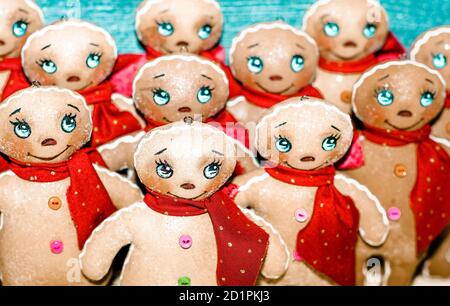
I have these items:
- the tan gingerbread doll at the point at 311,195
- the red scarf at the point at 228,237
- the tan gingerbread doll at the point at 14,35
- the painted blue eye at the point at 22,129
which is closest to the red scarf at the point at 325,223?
the tan gingerbread doll at the point at 311,195

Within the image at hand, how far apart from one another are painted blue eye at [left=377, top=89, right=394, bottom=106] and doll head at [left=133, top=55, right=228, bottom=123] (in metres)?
0.30

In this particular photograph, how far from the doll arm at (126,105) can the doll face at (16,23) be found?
0.22 meters

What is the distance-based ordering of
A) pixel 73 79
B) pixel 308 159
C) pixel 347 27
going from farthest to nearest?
pixel 347 27 < pixel 73 79 < pixel 308 159

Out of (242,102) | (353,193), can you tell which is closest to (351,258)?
(353,193)

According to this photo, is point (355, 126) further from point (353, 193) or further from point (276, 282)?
point (276, 282)

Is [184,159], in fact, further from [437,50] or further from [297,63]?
[437,50]

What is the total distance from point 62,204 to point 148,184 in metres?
0.19

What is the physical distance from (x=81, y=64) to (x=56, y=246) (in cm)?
36

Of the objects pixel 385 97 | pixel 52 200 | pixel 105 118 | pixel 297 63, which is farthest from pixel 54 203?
pixel 385 97

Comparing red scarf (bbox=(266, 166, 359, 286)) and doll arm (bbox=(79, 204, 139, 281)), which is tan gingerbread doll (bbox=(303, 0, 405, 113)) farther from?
doll arm (bbox=(79, 204, 139, 281))

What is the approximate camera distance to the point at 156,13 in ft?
5.16

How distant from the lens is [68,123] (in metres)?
1.35

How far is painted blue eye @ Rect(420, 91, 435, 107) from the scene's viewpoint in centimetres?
146

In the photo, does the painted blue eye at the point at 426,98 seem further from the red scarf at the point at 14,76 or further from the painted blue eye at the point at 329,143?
the red scarf at the point at 14,76
